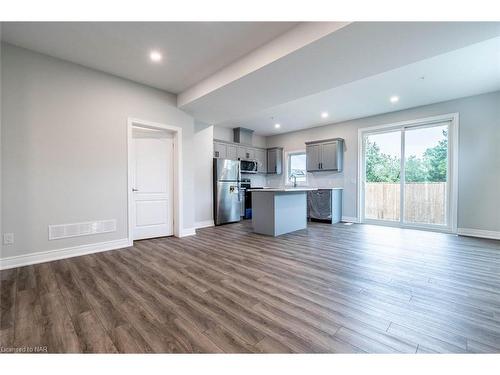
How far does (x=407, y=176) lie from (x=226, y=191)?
4.43 metres

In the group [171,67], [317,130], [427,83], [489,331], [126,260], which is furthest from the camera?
[317,130]

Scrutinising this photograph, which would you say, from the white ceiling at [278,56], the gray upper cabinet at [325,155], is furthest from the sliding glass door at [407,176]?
the white ceiling at [278,56]

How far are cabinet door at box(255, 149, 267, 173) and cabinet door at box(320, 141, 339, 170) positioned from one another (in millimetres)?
2059

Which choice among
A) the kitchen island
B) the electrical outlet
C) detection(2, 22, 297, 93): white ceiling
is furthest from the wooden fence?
the electrical outlet

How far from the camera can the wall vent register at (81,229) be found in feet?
9.60

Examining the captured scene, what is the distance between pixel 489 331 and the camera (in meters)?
1.44

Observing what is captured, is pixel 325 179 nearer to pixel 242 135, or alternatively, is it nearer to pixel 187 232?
pixel 242 135

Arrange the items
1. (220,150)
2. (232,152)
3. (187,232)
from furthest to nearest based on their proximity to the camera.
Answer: (232,152) < (220,150) < (187,232)

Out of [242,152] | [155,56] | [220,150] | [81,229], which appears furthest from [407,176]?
[81,229]

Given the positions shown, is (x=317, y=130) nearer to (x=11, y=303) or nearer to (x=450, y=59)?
(x=450, y=59)

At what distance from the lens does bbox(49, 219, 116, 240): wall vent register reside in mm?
2926

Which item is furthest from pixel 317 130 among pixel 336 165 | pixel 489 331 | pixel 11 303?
pixel 11 303

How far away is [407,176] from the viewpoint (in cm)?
504

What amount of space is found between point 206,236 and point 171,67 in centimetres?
301
